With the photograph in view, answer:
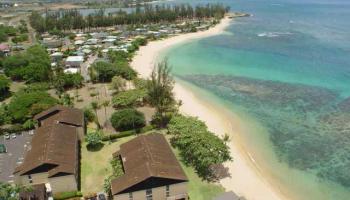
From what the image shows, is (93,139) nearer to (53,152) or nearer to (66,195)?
(53,152)

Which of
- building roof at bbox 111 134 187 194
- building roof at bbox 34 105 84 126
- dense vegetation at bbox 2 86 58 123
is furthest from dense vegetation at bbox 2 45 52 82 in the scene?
building roof at bbox 111 134 187 194

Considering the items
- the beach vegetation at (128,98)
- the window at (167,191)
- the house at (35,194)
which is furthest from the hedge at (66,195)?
the beach vegetation at (128,98)

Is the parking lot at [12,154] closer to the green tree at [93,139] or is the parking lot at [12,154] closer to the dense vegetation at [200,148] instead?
the green tree at [93,139]

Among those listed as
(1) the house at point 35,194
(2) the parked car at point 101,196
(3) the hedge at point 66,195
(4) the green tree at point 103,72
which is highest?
(4) the green tree at point 103,72

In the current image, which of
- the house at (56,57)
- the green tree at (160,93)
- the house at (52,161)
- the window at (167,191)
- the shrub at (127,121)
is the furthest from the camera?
the house at (56,57)

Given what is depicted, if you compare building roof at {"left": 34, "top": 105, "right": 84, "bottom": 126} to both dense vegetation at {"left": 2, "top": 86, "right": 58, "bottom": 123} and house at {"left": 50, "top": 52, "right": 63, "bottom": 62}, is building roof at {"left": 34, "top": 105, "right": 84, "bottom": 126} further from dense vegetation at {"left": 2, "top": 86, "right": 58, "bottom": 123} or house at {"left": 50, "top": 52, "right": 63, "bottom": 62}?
house at {"left": 50, "top": 52, "right": 63, "bottom": 62}

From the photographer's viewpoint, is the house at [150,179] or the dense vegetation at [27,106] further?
the dense vegetation at [27,106]

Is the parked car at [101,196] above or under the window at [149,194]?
under
